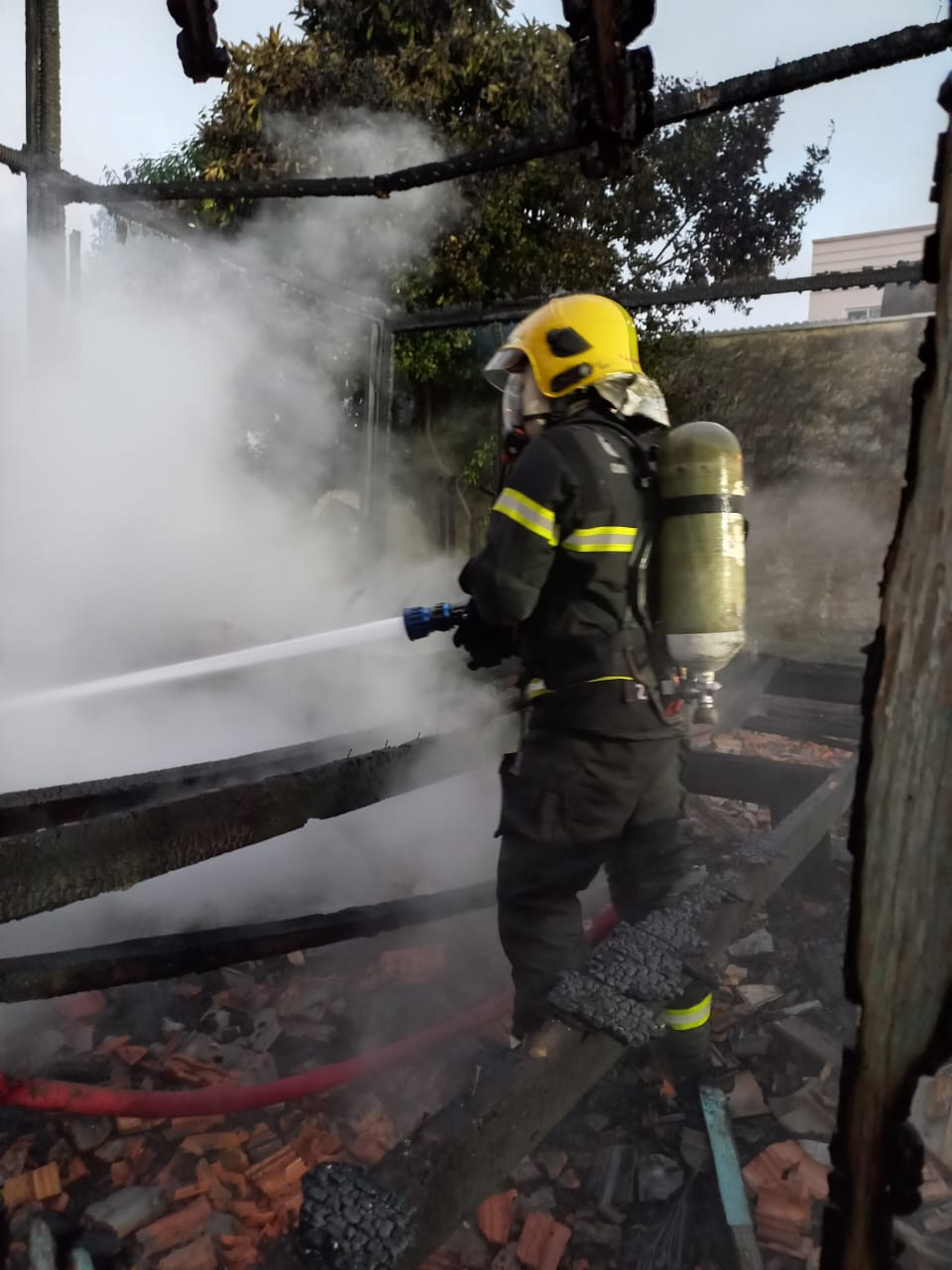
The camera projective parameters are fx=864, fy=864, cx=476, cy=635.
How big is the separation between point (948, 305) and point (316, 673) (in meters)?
4.41

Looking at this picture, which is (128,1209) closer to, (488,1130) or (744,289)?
(488,1130)

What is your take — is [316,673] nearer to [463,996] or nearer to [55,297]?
[463,996]

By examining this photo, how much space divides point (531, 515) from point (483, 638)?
0.61 metres

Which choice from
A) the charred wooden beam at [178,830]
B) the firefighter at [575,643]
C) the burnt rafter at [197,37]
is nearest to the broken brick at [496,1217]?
the firefighter at [575,643]

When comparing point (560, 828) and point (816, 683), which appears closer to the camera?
point (560, 828)

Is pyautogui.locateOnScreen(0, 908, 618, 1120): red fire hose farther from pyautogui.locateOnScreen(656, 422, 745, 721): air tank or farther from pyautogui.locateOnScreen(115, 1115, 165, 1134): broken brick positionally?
pyautogui.locateOnScreen(656, 422, 745, 721): air tank

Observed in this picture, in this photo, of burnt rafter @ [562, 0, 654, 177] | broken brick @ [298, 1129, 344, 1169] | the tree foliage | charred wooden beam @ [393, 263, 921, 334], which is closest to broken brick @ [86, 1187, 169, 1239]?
broken brick @ [298, 1129, 344, 1169]

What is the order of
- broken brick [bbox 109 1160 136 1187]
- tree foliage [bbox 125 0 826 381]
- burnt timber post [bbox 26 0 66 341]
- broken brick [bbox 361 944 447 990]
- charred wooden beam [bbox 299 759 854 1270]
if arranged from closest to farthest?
1. charred wooden beam [bbox 299 759 854 1270]
2. broken brick [bbox 109 1160 136 1187]
3. broken brick [bbox 361 944 447 990]
4. burnt timber post [bbox 26 0 66 341]
5. tree foliage [bbox 125 0 826 381]

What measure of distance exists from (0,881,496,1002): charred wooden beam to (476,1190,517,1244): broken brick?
0.90m

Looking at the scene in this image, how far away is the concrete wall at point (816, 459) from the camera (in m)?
8.26

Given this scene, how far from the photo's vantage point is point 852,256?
19.4 metres

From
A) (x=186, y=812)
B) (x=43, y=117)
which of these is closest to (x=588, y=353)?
(x=186, y=812)

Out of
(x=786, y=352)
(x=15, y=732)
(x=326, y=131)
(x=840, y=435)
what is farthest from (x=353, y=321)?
(x=15, y=732)

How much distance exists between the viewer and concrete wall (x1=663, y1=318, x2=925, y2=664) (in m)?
8.26
